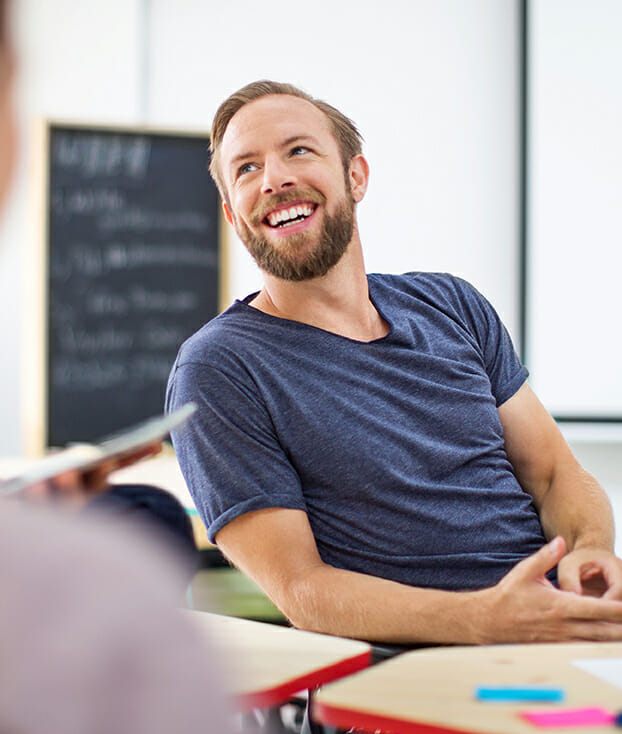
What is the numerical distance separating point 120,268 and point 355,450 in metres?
1.66

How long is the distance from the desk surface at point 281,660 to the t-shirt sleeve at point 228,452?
1.18ft

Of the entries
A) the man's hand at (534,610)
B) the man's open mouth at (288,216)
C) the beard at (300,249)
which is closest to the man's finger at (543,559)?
the man's hand at (534,610)

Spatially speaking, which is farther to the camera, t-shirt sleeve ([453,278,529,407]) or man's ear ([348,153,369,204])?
man's ear ([348,153,369,204])

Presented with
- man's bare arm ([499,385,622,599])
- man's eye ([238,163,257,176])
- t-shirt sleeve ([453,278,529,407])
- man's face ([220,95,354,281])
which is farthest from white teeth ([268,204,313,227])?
man's bare arm ([499,385,622,599])

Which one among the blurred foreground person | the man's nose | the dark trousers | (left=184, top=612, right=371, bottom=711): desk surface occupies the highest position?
the man's nose

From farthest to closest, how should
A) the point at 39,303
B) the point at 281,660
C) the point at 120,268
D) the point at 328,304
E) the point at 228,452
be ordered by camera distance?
the point at 120,268 < the point at 39,303 < the point at 328,304 < the point at 228,452 < the point at 281,660

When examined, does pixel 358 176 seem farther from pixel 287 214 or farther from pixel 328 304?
pixel 328 304

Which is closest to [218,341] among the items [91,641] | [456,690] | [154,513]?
[456,690]

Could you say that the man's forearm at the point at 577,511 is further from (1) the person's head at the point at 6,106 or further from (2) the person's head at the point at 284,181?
(1) the person's head at the point at 6,106

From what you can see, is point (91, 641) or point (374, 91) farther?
point (374, 91)

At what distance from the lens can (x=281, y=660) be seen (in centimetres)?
84

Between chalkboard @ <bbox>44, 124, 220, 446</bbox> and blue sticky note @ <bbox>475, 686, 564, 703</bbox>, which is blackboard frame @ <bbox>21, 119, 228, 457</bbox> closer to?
chalkboard @ <bbox>44, 124, 220, 446</bbox>

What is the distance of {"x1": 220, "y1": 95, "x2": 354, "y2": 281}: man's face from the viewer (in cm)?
168

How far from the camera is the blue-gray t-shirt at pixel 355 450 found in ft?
4.62
